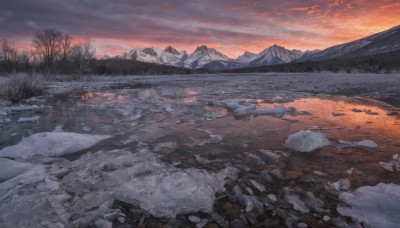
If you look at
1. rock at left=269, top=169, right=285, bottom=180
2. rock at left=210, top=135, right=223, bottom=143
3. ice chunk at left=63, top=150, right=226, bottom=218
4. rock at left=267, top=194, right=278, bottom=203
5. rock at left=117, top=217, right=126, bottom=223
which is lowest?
rock at left=117, top=217, right=126, bottom=223

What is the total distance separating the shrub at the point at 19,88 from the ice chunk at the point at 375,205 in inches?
596

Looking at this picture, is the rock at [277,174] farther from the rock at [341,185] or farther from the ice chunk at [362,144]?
the ice chunk at [362,144]

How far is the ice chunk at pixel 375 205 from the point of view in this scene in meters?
2.63

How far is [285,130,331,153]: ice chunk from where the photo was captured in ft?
15.9

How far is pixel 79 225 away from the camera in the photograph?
2604 millimetres

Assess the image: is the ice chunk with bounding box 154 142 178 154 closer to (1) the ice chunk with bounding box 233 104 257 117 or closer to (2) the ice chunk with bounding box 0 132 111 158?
(2) the ice chunk with bounding box 0 132 111 158

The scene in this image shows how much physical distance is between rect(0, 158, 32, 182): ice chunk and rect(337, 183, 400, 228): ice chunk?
4444 mm

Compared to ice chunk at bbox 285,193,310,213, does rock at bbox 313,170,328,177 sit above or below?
above

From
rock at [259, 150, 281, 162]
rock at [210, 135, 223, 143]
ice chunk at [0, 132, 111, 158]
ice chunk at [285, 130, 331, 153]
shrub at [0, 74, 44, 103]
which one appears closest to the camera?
rock at [259, 150, 281, 162]

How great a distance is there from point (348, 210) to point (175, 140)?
3555 millimetres

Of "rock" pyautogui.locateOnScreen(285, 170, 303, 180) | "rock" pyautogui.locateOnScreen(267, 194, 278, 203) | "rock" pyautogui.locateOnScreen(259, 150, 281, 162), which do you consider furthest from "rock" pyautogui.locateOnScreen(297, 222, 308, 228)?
"rock" pyautogui.locateOnScreen(259, 150, 281, 162)

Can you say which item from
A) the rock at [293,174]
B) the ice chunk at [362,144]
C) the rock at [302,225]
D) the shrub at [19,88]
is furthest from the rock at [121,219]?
the shrub at [19,88]

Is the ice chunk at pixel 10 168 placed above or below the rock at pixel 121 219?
A: above

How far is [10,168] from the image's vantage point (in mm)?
3953
